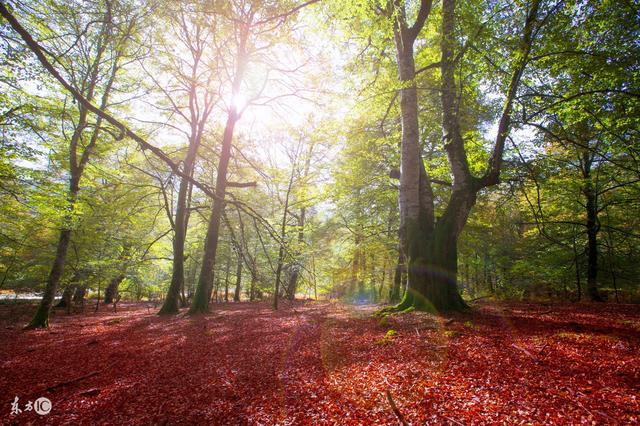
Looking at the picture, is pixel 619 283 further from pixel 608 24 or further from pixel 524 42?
pixel 524 42

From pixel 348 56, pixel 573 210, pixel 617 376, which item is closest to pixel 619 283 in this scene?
pixel 573 210

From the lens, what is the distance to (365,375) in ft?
12.2

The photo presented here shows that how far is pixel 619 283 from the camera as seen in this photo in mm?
12383

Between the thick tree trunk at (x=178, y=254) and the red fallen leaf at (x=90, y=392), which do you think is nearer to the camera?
the red fallen leaf at (x=90, y=392)

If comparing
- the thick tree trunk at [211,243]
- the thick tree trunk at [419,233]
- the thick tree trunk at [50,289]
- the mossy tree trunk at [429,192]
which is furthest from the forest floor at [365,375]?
the thick tree trunk at [211,243]

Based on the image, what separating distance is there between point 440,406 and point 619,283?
15669 mm

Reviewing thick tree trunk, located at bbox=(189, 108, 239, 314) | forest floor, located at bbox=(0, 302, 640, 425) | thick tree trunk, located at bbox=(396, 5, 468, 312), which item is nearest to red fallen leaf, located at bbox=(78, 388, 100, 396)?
forest floor, located at bbox=(0, 302, 640, 425)

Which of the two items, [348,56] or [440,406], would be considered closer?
[440,406]

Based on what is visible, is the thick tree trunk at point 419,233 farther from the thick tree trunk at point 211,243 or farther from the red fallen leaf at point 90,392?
the thick tree trunk at point 211,243

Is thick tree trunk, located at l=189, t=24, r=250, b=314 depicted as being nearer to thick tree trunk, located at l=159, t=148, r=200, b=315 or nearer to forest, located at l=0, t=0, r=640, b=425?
forest, located at l=0, t=0, r=640, b=425

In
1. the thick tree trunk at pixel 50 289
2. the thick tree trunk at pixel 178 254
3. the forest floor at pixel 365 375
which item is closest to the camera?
the forest floor at pixel 365 375

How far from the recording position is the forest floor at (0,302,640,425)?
2713 millimetres

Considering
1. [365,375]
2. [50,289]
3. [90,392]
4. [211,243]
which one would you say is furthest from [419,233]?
[50,289]

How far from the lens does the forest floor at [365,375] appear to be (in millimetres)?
2713
